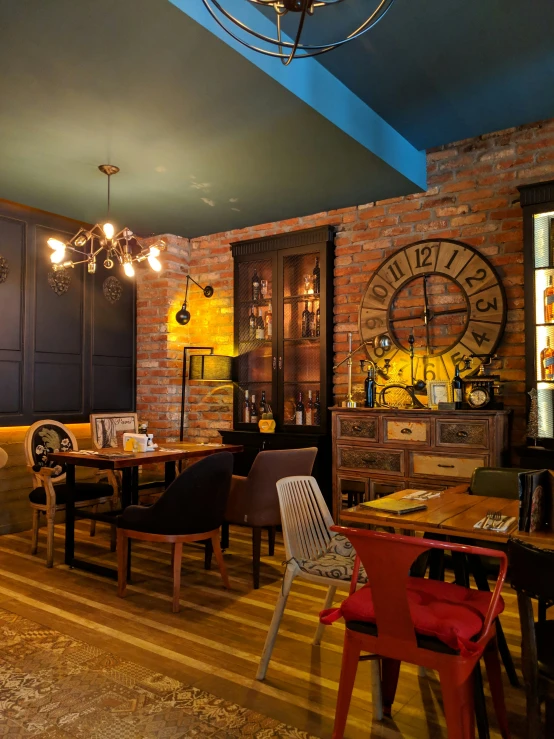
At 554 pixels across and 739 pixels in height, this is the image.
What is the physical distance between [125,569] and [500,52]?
3.81m

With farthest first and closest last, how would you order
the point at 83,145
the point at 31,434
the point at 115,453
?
the point at 31,434, the point at 115,453, the point at 83,145

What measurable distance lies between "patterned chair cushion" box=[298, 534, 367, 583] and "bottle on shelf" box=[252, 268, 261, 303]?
3407 mm

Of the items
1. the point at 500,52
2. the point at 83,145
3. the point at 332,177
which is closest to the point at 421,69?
the point at 500,52

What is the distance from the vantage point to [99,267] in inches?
247

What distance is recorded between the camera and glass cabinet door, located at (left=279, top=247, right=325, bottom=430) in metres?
5.43

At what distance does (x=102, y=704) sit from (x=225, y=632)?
84 cm

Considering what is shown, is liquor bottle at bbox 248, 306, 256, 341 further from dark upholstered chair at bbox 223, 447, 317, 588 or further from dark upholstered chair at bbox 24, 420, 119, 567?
dark upholstered chair at bbox 223, 447, 317, 588

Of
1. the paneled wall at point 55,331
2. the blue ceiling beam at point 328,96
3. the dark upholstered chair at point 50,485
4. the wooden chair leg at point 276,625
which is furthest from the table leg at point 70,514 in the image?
the blue ceiling beam at point 328,96

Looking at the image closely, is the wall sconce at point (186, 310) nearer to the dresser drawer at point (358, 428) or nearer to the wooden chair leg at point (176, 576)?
the dresser drawer at point (358, 428)

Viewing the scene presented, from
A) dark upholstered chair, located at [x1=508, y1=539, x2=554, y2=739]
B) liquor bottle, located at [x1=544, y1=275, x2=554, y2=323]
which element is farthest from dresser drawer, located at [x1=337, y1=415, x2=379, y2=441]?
dark upholstered chair, located at [x1=508, y1=539, x2=554, y2=739]

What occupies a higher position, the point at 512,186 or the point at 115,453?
the point at 512,186

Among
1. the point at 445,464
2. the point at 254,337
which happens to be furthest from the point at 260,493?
the point at 254,337

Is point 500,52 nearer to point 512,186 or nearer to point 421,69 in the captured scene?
point 421,69

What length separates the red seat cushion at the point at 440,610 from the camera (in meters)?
1.82
